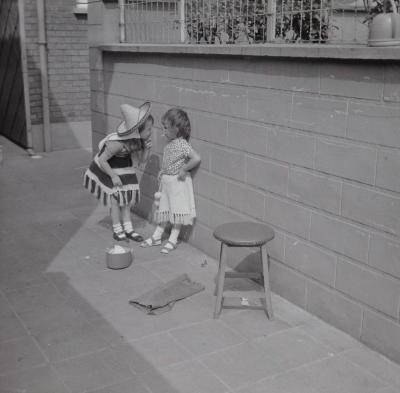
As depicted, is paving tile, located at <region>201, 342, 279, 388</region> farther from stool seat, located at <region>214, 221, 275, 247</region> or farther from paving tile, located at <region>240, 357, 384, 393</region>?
stool seat, located at <region>214, 221, 275, 247</region>

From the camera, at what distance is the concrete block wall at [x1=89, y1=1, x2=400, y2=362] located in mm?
3898

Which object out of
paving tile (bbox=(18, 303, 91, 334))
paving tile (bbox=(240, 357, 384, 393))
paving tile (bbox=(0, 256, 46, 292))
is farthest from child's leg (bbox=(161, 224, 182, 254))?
paving tile (bbox=(240, 357, 384, 393))

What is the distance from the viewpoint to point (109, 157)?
605cm

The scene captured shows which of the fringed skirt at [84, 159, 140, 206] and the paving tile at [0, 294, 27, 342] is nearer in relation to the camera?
the paving tile at [0, 294, 27, 342]

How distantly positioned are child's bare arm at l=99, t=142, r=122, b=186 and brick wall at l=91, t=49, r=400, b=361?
79 cm

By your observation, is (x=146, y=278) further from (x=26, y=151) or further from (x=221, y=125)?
(x=26, y=151)

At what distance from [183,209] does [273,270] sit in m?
1.23

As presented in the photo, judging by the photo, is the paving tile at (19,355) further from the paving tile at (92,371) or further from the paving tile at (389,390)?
the paving tile at (389,390)

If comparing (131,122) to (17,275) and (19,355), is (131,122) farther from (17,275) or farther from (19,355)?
(19,355)

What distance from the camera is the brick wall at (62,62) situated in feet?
34.5

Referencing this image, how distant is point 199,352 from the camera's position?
4.06 metres

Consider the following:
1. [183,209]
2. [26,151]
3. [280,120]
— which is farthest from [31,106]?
[280,120]

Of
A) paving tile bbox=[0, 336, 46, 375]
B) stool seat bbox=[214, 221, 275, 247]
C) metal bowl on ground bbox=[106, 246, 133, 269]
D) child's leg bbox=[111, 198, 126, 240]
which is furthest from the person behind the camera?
child's leg bbox=[111, 198, 126, 240]

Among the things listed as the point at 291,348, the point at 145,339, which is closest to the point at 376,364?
the point at 291,348
